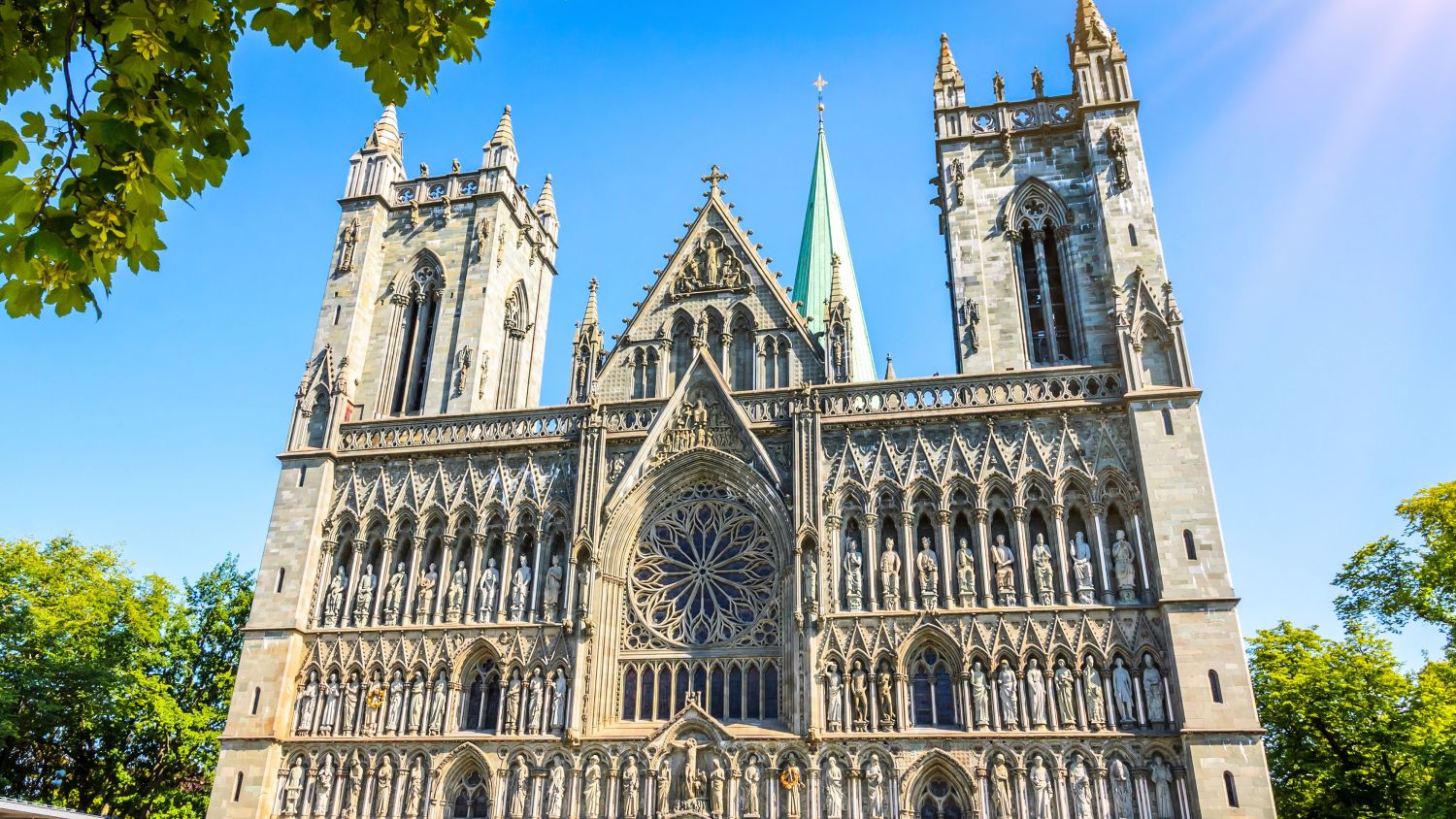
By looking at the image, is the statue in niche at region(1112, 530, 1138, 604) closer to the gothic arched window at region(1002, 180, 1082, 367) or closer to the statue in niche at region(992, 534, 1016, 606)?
the statue in niche at region(992, 534, 1016, 606)

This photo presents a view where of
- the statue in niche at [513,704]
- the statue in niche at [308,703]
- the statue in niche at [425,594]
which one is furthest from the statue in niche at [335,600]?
the statue in niche at [513,704]

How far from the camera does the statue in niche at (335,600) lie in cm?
2447

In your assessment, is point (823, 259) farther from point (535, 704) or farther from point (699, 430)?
point (535, 704)

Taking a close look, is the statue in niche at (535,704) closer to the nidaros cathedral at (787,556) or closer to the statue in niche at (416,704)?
the nidaros cathedral at (787,556)

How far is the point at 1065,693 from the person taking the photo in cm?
2016

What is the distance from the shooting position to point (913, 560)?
72.7 feet

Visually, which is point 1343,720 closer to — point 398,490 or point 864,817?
point 864,817

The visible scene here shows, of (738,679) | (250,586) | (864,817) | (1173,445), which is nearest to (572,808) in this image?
(738,679)

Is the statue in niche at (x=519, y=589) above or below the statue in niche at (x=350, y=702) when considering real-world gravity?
above

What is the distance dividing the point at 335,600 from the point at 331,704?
2.48 metres

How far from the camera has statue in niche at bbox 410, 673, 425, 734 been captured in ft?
74.2

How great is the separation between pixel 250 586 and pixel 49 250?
31.0m

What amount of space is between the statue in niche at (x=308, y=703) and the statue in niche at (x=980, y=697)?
13968 millimetres

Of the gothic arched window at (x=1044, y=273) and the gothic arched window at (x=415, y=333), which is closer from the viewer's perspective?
the gothic arched window at (x=1044, y=273)
